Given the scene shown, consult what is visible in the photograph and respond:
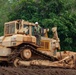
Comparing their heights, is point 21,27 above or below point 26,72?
above

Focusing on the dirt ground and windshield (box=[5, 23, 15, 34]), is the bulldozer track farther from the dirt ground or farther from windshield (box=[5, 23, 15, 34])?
the dirt ground

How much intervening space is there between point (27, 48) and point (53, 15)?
1264 centimetres

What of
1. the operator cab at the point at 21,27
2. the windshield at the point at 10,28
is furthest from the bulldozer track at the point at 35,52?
the windshield at the point at 10,28

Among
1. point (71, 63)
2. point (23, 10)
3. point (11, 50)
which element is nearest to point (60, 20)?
point (23, 10)

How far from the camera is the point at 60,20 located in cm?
3155

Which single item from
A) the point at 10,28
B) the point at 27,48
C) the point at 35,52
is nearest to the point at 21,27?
the point at 10,28

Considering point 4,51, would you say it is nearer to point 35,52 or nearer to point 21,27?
point 21,27

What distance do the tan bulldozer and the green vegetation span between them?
866 cm

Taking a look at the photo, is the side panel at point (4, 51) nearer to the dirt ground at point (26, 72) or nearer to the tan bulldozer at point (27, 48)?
the tan bulldozer at point (27, 48)

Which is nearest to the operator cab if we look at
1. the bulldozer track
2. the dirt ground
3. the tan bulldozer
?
the tan bulldozer

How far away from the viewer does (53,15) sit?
3231cm

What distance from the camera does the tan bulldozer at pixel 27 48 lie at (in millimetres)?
19859

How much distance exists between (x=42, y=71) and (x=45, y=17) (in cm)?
1548

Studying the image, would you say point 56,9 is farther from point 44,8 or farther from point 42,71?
point 42,71
